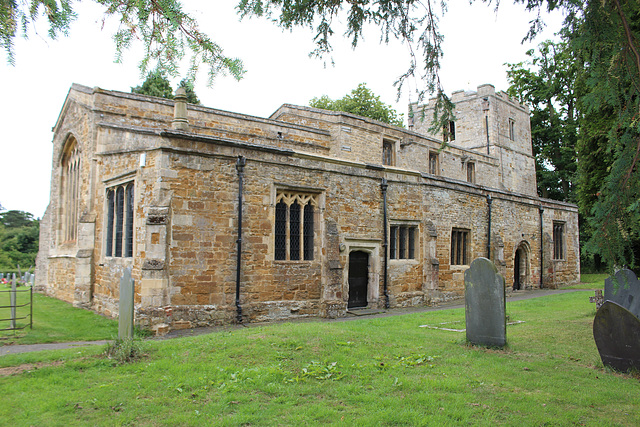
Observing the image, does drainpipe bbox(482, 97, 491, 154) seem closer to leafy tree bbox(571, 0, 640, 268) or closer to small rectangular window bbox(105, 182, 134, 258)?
small rectangular window bbox(105, 182, 134, 258)

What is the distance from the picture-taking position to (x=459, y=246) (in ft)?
63.4

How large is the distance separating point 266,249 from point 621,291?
8.68 meters

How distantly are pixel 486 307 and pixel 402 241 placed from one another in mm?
8693

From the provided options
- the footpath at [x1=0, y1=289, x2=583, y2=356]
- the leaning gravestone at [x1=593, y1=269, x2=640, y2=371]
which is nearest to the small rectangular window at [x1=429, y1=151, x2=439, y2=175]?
the footpath at [x1=0, y1=289, x2=583, y2=356]

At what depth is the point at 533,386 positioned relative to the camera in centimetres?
585

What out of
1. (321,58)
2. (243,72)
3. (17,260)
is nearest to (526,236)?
(321,58)

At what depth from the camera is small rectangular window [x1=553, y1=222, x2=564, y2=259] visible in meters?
26.2

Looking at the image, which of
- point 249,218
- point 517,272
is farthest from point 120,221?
point 517,272

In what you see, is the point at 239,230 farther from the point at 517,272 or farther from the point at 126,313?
the point at 517,272

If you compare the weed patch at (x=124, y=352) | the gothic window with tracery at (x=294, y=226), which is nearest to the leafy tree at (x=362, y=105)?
the gothic window with tracery at (x=294, y=226)

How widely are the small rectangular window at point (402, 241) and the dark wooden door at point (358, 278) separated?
4.42 ft

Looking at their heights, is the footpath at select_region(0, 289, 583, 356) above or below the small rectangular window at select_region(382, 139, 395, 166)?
below

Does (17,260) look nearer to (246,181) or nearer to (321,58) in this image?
(246,181)

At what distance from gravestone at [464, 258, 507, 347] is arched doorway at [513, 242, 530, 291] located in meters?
16.8
